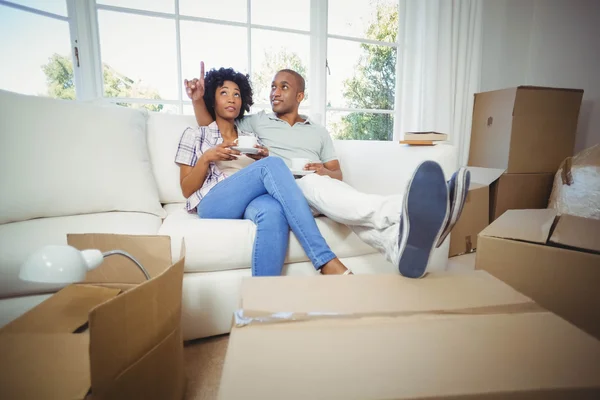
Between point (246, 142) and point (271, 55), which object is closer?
point (246, 142)

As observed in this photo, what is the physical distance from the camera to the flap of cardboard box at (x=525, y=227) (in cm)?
77

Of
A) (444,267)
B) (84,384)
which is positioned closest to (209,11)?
(444,267)

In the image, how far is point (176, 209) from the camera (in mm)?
1346

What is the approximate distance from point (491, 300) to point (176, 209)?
1.19 meters

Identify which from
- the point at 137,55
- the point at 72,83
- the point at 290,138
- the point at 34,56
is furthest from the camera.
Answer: the point at 137,55

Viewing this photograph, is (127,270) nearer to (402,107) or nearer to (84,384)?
(84,384)

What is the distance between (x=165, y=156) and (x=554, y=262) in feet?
4.60

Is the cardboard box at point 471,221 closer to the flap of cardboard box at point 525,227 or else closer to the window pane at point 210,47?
the flap of cardboard box at point 525,227

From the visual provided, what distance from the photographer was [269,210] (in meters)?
1.03

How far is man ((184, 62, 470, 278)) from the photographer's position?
0.67 m

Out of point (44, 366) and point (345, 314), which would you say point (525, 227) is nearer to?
point (345, 314)

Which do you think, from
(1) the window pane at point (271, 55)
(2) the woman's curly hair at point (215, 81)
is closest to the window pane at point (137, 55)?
(1) the window pane at point (271, 55)

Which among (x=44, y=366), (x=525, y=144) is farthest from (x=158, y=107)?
(x=525, y=144)

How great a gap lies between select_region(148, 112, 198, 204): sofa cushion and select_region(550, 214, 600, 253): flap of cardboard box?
4.36ft
